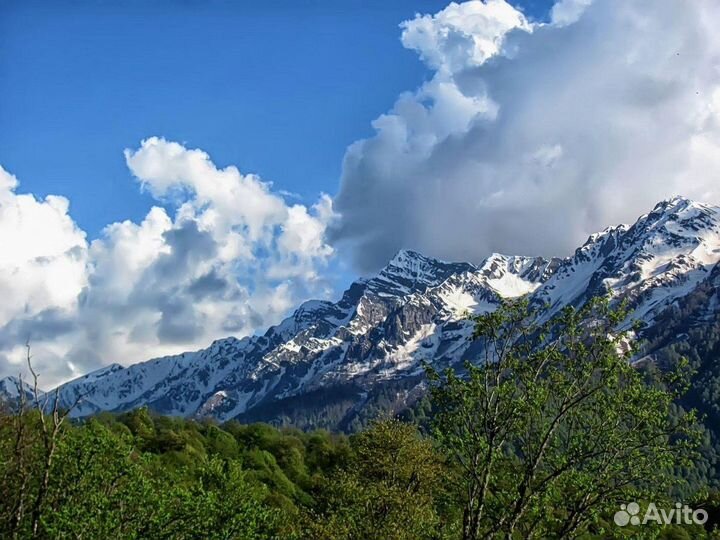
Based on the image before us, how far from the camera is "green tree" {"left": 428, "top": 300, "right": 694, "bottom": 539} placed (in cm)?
3881

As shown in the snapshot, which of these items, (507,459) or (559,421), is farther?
(507,459)

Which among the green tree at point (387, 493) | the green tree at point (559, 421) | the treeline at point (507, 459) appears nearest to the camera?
the green tree at point (559, 421)

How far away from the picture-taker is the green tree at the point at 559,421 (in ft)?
127

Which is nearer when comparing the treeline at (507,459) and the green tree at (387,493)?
the treeline at (507,459)

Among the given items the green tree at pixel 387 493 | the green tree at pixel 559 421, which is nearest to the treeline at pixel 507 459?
the green tree at pixel 559 421

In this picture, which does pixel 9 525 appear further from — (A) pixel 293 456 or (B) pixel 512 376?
(A) pixel 293 456

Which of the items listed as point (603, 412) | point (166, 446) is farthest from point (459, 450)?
point (166, 446)

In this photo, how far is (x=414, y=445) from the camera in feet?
288

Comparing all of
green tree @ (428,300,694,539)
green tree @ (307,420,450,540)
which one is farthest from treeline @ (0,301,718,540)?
green tree @ (307,420,450,540)

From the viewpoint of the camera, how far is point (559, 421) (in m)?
40.5

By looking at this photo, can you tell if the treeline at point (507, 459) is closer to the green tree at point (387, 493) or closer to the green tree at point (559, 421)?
the green tree at point (559, 421)

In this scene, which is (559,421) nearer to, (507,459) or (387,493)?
(507,459)

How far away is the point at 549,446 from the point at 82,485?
3218cm

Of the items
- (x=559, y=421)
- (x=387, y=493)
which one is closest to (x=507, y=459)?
(x=559, y=421)
